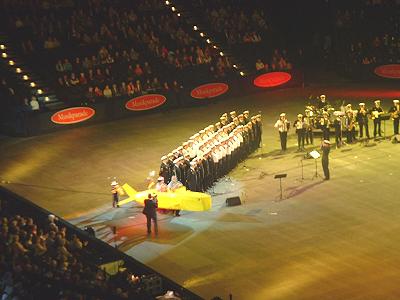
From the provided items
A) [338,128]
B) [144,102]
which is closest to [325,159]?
[338,128]

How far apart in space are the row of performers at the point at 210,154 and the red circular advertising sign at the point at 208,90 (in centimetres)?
894

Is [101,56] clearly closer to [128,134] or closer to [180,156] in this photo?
[128,134]

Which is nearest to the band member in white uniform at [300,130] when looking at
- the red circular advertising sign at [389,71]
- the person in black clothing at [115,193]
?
the person in black clothing at [115,193]

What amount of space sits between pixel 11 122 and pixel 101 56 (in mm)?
6321

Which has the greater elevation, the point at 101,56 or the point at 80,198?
the point at 101,56

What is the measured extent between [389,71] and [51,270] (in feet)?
101

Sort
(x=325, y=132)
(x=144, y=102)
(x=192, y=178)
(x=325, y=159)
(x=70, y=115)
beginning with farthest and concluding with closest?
(x=144, y=102)
(x=70, y=115)
(x=325, y=132)
(x=325, y=159)
(x=192, y=178)

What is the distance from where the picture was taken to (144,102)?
45156mm

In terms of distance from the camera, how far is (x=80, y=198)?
108 feet

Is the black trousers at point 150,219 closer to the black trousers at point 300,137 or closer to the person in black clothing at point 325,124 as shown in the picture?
the black trousers at point 300,137

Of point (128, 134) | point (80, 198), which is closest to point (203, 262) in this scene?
point (80, 198)

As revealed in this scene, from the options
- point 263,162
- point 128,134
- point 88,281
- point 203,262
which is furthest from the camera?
point 128,134

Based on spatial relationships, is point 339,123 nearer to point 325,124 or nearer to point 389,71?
point 325,124

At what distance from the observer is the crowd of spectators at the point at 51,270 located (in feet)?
69.4
